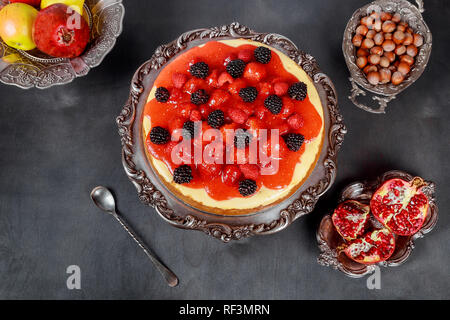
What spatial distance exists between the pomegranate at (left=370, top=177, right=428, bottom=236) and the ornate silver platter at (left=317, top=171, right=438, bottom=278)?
0.07 metres

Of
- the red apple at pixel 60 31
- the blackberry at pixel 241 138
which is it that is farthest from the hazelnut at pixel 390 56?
the red apple at pixel 60 31

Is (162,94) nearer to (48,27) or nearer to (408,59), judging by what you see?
(48,27)

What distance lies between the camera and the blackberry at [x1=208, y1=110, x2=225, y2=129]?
138 cm

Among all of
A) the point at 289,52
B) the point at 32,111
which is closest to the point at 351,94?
the point at 289,52

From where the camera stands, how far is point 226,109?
1473mm

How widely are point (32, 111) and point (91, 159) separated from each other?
415 mm

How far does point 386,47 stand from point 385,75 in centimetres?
15

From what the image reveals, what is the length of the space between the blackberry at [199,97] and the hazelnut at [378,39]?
93 cm

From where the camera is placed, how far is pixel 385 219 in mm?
1544

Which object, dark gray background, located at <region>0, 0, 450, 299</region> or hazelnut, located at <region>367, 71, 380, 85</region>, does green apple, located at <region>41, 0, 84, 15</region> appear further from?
hazelnut, located at <region>367, 71, 380, 85</region>

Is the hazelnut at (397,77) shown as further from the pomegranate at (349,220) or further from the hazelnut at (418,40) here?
the pomegranate at (349,220)

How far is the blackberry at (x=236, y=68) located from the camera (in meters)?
1.46

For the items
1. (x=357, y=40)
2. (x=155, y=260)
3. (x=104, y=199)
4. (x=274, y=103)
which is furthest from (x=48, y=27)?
(x=357, y=40)
